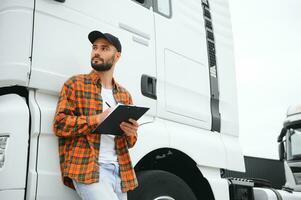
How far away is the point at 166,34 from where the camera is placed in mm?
3180

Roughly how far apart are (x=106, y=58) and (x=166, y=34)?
866 millimetres

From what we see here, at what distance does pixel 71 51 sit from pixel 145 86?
609mm

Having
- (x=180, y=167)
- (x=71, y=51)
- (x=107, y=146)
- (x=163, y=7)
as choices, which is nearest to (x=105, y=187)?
(x=107, y=146)

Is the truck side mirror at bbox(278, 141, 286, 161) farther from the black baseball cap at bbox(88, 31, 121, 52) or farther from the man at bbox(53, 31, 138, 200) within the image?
the black baseball cap at bbox(88, 31, 121, 52)

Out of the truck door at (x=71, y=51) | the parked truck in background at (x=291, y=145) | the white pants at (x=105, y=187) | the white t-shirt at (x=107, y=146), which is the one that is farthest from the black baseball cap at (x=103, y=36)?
the parked truck in background at (x=291, y=145)

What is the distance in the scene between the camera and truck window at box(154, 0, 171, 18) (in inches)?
126

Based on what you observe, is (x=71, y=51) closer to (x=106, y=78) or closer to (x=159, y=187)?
(x=106, y=78)

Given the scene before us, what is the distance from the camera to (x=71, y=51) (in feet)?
8.14

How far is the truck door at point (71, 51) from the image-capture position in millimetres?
2221

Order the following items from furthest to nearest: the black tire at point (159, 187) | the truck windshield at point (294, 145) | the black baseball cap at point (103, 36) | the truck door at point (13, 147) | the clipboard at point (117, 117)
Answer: the truck windshield at point (294, 145)
the black tire at point (159, 187)
the black baseball cap at point (103, 36)
the clipboard at point (117, 117)
the truck door at point (13, 147)

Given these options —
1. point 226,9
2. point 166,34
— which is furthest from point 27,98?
point 226,9

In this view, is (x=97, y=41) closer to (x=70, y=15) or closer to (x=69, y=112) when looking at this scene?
(x=70, y=15)

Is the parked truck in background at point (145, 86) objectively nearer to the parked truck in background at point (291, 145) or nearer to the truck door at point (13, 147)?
the truck door at point (13, 147)

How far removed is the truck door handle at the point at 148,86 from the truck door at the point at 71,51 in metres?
0.03
